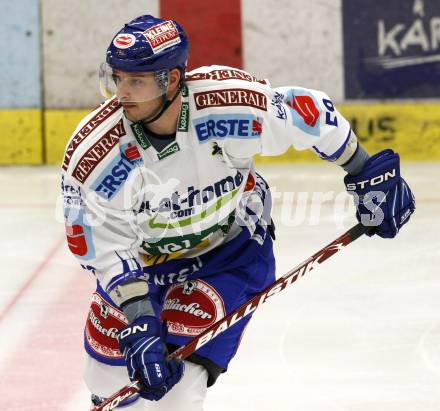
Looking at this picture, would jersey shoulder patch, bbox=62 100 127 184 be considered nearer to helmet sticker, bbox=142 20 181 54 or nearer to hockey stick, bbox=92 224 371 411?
helmet sticker, bbox=142 20 181 54

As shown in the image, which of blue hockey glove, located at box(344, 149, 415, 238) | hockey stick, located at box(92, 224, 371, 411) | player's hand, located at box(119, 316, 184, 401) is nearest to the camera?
player's hand, located at box(119, 316, 184, 401)

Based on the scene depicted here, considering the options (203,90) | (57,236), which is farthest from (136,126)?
(57,236)

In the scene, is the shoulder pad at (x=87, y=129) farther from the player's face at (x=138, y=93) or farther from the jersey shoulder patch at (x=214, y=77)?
the jersey shoulder patch at (x=214, y=77)

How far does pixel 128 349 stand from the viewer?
263 centimetres

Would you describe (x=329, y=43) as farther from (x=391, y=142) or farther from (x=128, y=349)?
(x=128, y=349)

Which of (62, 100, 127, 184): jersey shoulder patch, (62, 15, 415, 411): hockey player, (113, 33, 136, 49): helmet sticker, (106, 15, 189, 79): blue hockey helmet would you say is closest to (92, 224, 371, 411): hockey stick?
(62, 15, 415, 411): hockey player

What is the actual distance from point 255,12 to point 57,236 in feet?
8.35

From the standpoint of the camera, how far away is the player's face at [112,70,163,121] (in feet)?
8.54

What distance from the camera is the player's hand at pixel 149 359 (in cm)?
257

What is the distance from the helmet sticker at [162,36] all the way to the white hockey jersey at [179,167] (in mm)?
136

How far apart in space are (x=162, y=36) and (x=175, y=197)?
418mm

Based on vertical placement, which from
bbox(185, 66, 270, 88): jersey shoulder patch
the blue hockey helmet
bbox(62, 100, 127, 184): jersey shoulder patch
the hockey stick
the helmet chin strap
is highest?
the blue hockey helmet

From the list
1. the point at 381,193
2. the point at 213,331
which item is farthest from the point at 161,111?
the point at 381,193

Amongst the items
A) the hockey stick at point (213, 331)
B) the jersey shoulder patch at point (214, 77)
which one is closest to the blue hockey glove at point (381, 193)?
the hockey stick at point (213, 331)
